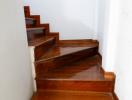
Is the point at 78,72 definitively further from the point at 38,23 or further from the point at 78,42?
the point at 38,23

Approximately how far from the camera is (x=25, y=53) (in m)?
1.72

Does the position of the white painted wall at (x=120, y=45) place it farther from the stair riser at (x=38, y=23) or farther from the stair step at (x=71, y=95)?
the stair riser at (x=38, y=23)

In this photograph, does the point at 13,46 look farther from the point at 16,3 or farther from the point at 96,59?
the point at 96,59

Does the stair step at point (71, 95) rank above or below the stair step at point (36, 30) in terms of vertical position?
below

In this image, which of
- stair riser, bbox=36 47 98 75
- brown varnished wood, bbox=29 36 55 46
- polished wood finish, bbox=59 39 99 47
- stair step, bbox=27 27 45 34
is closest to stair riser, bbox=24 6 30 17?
stair step, bbox=27 27 45 34

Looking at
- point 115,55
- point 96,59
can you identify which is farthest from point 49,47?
point 115,55

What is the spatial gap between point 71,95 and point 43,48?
0.86 m

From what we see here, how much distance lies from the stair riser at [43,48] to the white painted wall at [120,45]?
927mm

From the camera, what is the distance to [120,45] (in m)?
1.66

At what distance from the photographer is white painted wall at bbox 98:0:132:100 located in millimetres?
1442

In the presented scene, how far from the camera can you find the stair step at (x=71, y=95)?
1845 millimetres

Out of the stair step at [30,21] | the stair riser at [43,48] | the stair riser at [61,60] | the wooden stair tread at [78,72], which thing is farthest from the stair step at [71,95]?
the stair step at [30,21]

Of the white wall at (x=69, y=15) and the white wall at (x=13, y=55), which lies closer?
the white wall at (x=13, y=55)

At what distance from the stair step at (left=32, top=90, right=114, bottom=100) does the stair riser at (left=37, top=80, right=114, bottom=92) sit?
→ 0.05 meters
